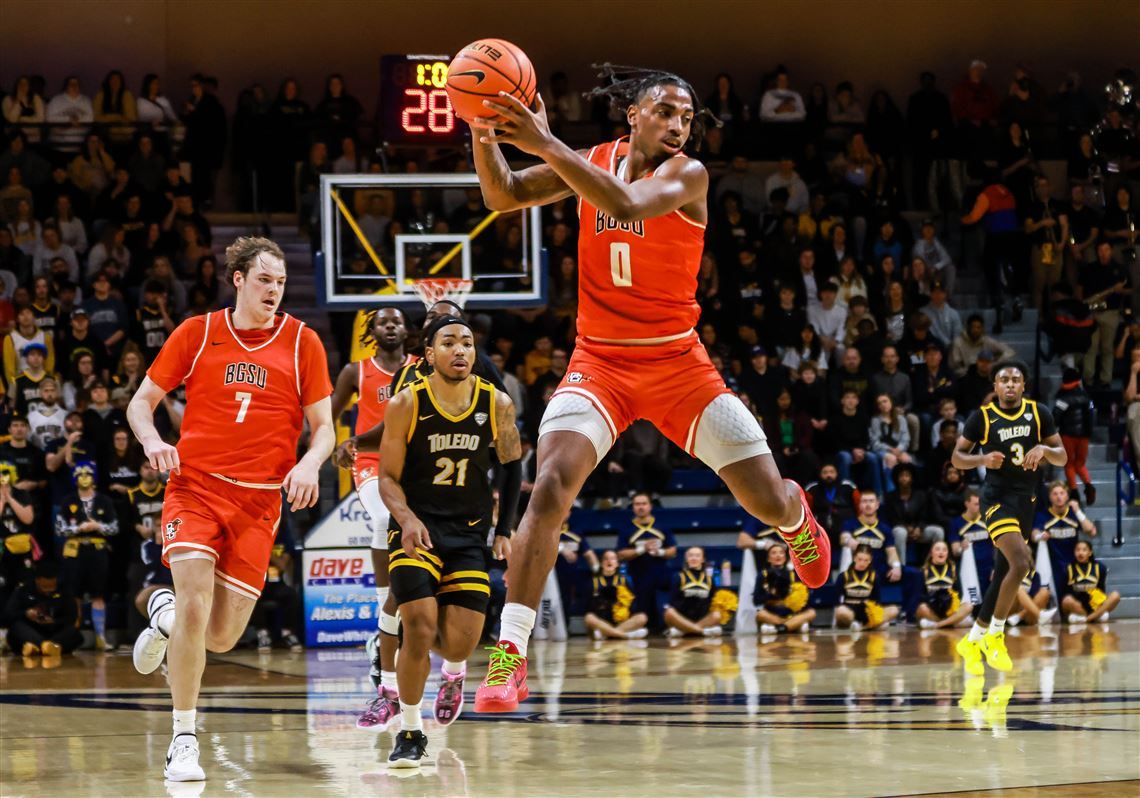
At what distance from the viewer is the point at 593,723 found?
8258 mm

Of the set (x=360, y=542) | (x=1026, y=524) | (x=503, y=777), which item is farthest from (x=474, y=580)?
(x=360, y=542)

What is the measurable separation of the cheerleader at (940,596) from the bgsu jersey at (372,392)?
7.00 meters

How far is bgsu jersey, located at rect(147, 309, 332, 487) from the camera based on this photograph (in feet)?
22.0

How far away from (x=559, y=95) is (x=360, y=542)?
7431mm

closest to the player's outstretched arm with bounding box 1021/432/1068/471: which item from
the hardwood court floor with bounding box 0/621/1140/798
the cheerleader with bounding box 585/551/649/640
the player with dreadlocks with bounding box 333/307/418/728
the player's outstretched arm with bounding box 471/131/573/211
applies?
the hardwood court floor with bounding box 0/621/1140/798

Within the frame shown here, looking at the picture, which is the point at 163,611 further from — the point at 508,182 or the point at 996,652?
the point at 996,652

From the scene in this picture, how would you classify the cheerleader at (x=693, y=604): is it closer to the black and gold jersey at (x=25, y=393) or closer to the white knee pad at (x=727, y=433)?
the black and gold jersey at (x=25, y=393)

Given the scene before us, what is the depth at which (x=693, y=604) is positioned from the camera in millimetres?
13875

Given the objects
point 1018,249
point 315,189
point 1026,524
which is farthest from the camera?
point 1018,249

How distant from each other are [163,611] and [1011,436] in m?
6.32

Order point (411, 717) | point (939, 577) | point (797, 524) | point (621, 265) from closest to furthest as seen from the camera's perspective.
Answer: point (621, 265)
point (797, 524)
point (411, 717)
point (939, 577)

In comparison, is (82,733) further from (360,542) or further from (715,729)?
(360,542)

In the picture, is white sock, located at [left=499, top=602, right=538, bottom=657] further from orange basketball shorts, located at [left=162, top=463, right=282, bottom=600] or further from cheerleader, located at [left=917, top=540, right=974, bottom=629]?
cheerleader, located at [left=917, top=540, right=974, bottom=629]

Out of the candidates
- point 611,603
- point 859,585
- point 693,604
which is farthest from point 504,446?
point 859,585
